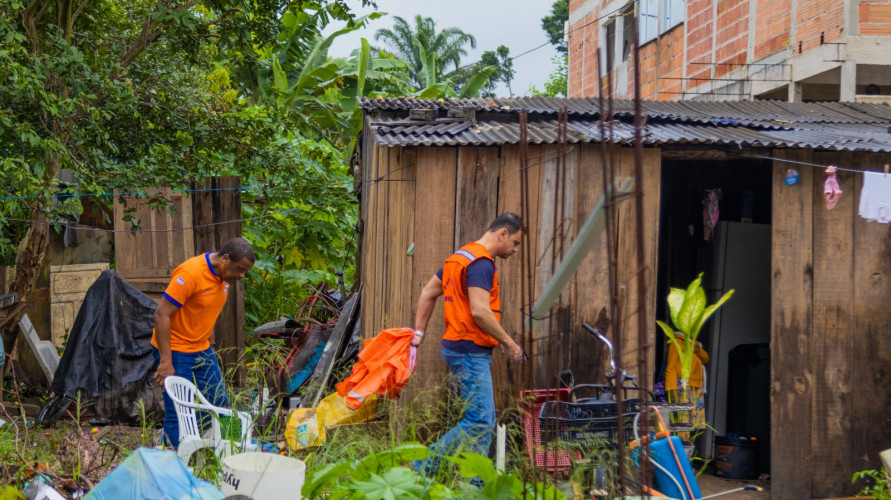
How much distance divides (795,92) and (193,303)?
10.1m

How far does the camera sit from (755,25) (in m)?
14.0

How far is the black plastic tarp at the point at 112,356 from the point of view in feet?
28.2

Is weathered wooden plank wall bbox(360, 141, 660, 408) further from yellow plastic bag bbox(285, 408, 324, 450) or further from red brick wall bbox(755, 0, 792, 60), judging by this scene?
red brick wall bbox(755, 0, 792, 60)

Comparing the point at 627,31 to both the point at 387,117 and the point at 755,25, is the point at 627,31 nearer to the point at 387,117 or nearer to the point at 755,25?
the point at 755,25

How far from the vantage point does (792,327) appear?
677cm

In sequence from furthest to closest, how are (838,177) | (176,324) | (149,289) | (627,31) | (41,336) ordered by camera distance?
(627,31) → (41,336) → (149,289) → (838,177) → (176,324)

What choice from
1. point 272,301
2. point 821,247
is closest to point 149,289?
point 272,301

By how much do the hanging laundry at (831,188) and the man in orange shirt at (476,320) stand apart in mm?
2596

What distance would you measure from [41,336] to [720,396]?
7855 mm

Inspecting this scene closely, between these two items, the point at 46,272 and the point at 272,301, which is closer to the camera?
the point at 46,272

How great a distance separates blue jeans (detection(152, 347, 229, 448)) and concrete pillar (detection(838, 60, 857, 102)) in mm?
9379

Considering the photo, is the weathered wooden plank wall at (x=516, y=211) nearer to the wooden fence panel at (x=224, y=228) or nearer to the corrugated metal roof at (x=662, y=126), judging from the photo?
the corrugated metal roof at (x=662, y=126)

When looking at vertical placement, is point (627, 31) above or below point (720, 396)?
above

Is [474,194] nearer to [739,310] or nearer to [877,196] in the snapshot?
[877,196]
